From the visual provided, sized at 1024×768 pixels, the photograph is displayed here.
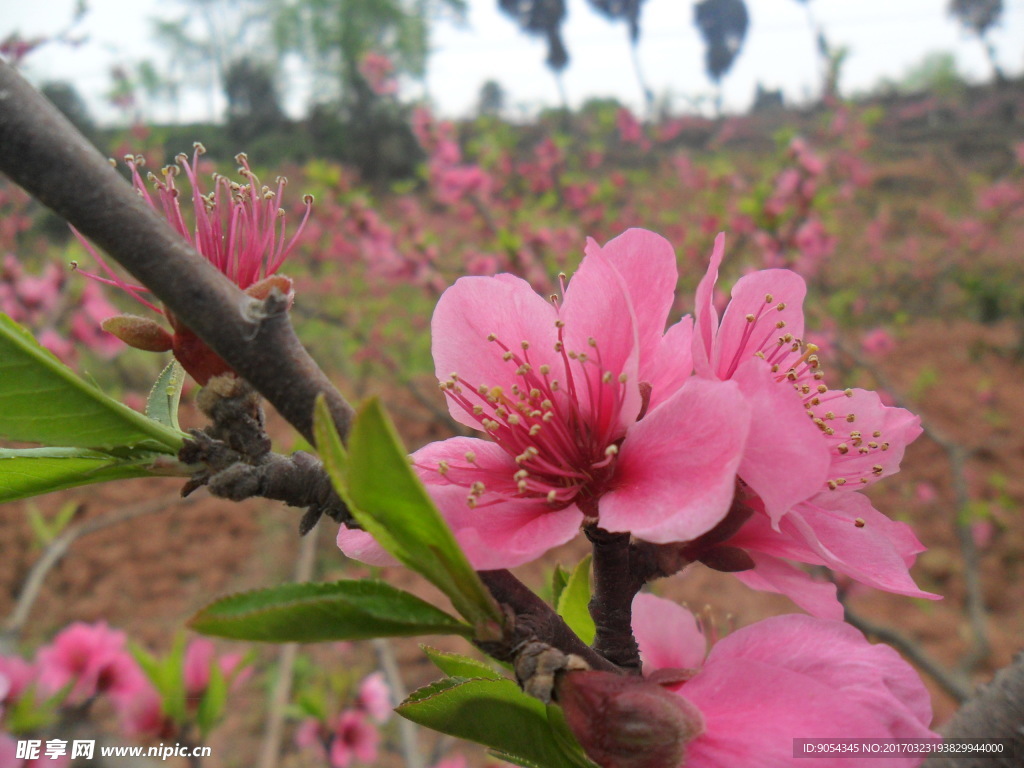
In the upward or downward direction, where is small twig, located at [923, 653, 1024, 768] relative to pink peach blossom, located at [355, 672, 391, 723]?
upward

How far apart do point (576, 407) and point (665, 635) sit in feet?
0.89

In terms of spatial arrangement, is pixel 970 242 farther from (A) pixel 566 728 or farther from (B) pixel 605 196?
(A) pixel 566 728

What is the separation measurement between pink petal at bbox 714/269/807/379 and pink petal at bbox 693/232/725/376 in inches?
2.2

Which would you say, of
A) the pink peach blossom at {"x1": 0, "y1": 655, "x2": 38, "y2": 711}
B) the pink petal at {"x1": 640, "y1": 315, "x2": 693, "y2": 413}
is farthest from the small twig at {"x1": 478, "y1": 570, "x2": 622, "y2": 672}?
the pink peach blossom at {"x1": 0, "y1": 655, "x2": 38, "y2": 711}

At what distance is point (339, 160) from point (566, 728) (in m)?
12.5

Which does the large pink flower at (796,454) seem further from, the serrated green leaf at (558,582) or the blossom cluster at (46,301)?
the blossom cluster at (46,301)

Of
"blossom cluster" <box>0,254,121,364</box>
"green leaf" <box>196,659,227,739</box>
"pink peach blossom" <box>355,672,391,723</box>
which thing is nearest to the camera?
"green leaf" <box>196,659,227,739</box>

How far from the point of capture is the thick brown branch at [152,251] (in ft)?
1.18

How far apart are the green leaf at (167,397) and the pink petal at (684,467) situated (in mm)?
369

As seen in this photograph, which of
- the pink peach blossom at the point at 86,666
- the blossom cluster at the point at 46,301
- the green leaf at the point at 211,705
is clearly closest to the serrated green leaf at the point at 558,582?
the green leaf at the point at 211,705

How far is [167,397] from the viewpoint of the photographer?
0.55m

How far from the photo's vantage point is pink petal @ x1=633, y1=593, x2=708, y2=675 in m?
0.67

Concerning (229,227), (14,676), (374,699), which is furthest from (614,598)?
(374,699)

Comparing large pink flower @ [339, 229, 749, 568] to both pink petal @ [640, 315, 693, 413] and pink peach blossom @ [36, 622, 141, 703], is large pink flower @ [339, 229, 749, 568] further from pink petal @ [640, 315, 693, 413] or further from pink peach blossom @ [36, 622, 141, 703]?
pink peach blossom @ [36, 622, 141, 703]
